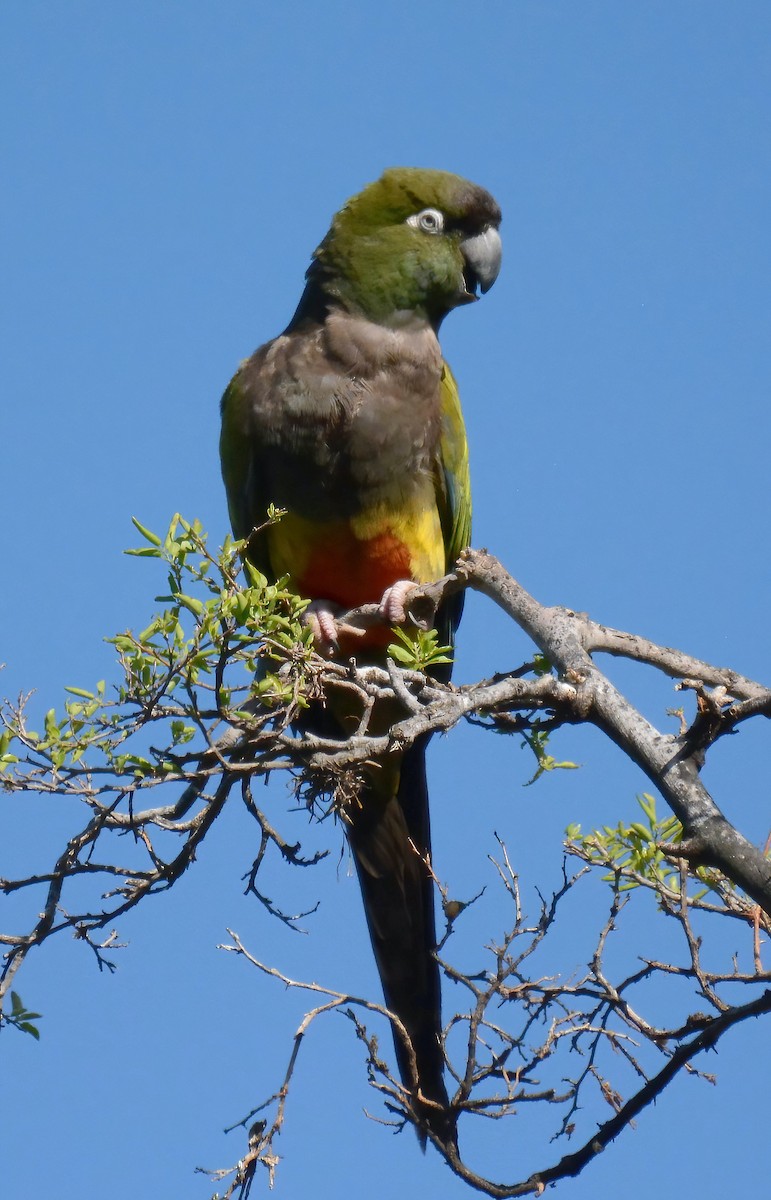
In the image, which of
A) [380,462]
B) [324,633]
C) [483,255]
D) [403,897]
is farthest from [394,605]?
[483,255]

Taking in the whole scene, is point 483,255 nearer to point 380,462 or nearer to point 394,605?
point 380,462

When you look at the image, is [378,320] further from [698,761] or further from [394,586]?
[698,761]

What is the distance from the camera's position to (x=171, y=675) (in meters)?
2.63

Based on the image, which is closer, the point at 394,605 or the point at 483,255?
the point at 394,605

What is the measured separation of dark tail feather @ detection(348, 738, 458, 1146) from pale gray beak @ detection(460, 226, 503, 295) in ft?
6.13

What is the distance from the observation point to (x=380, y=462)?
4.12 metres

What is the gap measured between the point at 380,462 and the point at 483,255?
1098mm

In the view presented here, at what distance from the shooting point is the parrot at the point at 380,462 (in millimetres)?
4117

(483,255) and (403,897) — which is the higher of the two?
(483,255)

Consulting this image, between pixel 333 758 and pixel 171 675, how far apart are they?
45cm

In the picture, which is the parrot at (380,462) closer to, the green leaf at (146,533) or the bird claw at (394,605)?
the bird claw at (394,605)

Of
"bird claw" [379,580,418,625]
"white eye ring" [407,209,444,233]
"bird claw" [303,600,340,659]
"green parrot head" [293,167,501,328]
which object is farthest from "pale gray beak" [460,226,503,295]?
"bird claw" [303,600,340,659]

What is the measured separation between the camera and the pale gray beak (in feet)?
15.2

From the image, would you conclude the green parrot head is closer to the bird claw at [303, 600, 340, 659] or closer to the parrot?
the parrot
